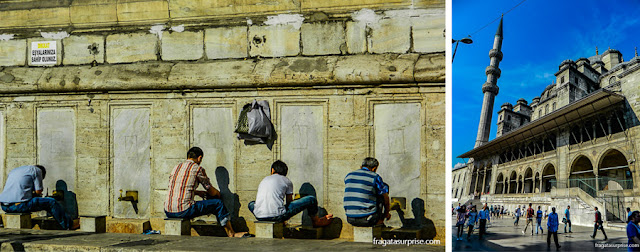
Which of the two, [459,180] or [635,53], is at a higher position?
[635,53]

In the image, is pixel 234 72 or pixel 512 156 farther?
pixel 234 72

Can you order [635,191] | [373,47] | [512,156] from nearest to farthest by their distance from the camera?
1. [635,191]
2. [512,156]
3. [373,47]

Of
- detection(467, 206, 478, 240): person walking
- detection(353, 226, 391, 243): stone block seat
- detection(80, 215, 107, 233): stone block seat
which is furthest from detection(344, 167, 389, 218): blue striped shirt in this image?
detection(80, 215, 107, 233): stone block seat

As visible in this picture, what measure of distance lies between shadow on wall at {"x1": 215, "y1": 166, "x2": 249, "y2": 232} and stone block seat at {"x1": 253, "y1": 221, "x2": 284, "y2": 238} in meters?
1.11

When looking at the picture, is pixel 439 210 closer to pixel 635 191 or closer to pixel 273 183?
pixel 273 183

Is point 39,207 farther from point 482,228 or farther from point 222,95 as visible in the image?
point 482,228

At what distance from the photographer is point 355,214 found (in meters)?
6.13

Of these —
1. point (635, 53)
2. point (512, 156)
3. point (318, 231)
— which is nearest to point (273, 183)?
point (318, 231)

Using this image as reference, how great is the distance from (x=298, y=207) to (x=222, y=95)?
2.05 m

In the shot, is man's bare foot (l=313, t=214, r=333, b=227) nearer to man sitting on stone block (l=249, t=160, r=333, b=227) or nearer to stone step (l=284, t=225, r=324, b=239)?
stone step (l=284, t=225, r=324, b=239)

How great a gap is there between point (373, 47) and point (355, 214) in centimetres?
229

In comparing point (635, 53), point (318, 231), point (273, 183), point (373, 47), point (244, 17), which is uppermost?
point (244, 17)

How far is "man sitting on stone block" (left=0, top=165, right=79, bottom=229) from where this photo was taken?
23.6 ft

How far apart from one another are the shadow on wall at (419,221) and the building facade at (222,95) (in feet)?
0.06
